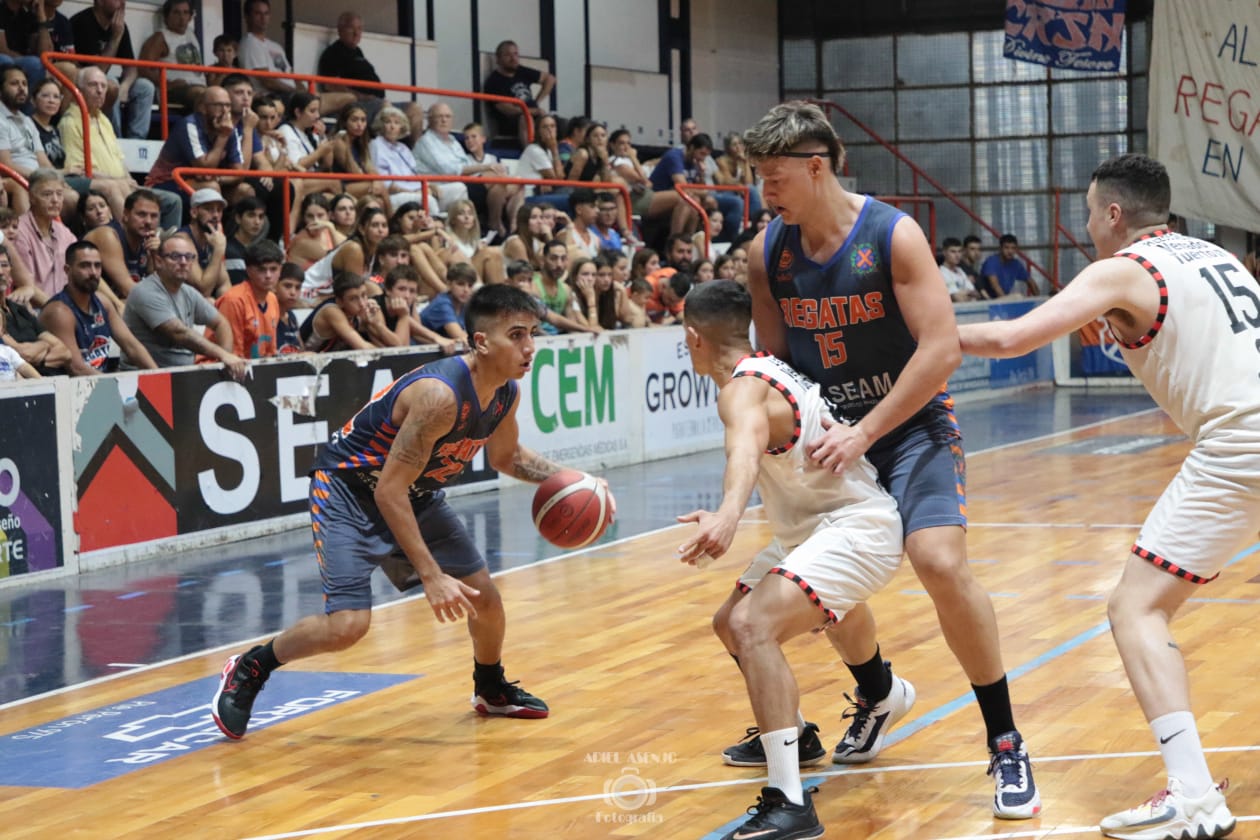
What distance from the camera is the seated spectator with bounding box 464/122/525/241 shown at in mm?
16141

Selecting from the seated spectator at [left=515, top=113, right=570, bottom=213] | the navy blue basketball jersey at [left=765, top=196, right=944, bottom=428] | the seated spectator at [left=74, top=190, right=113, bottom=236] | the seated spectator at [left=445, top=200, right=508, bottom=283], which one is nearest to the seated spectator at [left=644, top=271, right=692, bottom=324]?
the seated spectator at [left=445, top=200, right=508, bottom=283]

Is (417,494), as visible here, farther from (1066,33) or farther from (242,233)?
(1066,33)

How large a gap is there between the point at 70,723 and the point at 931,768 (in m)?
3.15

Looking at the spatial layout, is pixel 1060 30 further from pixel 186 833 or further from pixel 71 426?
pixel 186 833

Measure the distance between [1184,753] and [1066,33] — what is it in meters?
18.3

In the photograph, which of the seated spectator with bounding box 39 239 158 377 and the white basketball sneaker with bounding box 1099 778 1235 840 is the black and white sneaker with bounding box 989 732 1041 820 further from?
the seated spectator with bounding box 39 239 158 377

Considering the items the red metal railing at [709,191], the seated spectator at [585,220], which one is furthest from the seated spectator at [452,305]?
the red metal railing at [709,191]

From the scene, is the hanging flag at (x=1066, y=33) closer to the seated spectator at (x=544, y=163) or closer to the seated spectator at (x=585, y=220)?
the seated spectator at (x=544, y=163)

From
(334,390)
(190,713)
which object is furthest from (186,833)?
(334,390)

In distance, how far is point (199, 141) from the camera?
516 inches

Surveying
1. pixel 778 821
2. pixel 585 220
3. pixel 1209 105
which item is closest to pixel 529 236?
pixel 585 220

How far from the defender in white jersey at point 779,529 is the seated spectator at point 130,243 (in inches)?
268

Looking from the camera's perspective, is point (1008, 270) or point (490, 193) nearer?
point (490, 193)

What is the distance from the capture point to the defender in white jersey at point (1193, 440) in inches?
170
